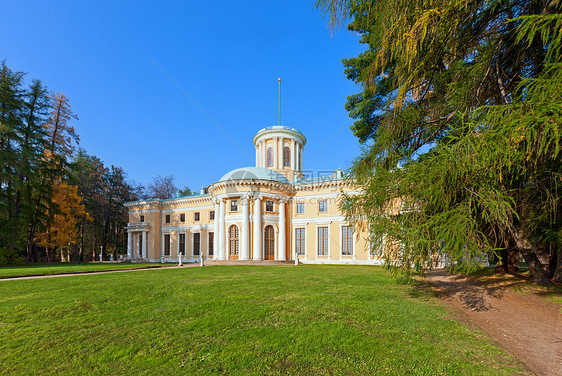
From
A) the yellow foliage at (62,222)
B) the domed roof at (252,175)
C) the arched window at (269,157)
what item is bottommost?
the yellow foliage at (62,222)

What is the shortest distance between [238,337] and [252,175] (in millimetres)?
25649

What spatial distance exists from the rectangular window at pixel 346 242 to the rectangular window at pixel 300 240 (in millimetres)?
4073

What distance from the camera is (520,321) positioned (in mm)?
6637

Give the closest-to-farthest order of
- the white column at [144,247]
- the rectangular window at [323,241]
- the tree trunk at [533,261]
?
the tree trunk at [533,261], the rectangular window at [323,241], the white column at [144,247]

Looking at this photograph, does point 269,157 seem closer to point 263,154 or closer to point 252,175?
point 263,154

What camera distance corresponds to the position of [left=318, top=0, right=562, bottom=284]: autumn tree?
4.91 metres

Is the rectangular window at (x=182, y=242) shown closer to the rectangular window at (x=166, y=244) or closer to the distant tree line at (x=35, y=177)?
the rectangular window at (x=166, y=244)

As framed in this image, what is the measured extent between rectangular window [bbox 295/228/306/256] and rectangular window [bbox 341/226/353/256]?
13.4 ft

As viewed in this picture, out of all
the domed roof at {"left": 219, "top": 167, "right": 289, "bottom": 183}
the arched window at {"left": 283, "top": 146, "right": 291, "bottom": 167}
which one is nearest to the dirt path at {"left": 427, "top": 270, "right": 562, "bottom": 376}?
the domed roof at {"left": 219, "top": 167, "right": 289, "bottom": 183}

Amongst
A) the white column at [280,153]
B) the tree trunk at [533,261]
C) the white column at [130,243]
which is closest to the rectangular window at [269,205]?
the white column at [280,153]

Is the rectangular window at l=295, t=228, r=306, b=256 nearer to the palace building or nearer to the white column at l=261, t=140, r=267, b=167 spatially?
the palace building

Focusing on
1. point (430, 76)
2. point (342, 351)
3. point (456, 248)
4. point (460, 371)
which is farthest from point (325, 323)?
point (430, 76)

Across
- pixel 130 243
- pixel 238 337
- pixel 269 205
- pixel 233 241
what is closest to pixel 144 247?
pixel 130 243

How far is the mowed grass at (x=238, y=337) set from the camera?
4246 millimetres
